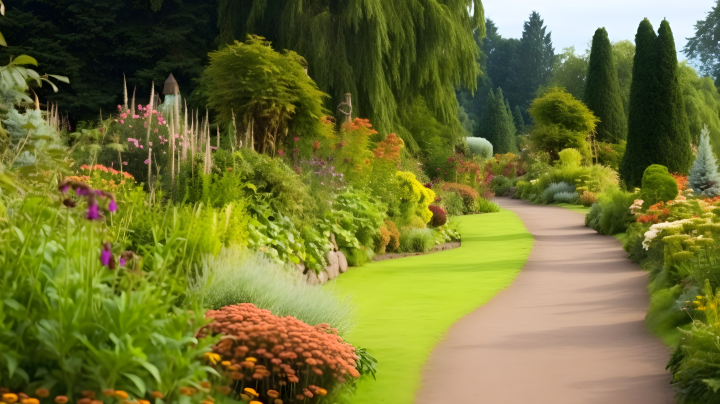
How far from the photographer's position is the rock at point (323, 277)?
25.5ft

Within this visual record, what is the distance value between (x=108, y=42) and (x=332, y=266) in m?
14.6

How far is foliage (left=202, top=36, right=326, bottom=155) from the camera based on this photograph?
1003 centimetres

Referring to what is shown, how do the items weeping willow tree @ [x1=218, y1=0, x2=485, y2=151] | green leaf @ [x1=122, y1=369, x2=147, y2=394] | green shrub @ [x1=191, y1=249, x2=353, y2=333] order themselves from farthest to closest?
1. weeping willow tree @ [x1=218, y1=0, x2=485, y2=151]
2. green shrub @ [x1=191, y1=249, x2=353, y2=333]
3. green leaf @ [x1=122, y1=369, x2=147, y2=394]

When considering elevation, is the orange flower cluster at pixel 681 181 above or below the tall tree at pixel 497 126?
below

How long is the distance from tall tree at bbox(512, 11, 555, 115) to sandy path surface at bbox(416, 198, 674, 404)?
157 feet

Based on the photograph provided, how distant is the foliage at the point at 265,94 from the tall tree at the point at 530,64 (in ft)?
150

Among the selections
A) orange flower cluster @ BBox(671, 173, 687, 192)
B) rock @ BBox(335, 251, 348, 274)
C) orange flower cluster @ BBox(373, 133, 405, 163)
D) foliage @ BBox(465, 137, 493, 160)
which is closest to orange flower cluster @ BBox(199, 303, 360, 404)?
rock @ BBox(335, 251, 348, 274)

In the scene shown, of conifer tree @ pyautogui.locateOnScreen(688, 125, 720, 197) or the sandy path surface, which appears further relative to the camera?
conifer tree @ pyautogui.locateOnScreen(688, 125, 720, 197)

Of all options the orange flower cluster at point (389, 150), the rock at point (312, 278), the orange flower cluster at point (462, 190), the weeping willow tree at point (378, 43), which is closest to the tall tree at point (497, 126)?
the weeping willow tree at point (378, 43)

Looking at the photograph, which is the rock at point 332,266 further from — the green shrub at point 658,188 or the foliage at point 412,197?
the green shrub at point 658,188

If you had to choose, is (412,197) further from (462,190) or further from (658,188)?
(462,190)

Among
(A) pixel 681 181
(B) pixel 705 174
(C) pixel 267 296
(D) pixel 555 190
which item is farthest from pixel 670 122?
(C) pixel 267 296

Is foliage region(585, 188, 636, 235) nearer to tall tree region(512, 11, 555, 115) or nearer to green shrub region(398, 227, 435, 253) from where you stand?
green shrub region(398, 227, 435, 253)

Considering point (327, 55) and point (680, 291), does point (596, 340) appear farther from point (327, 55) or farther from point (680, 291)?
point (327, 55)
